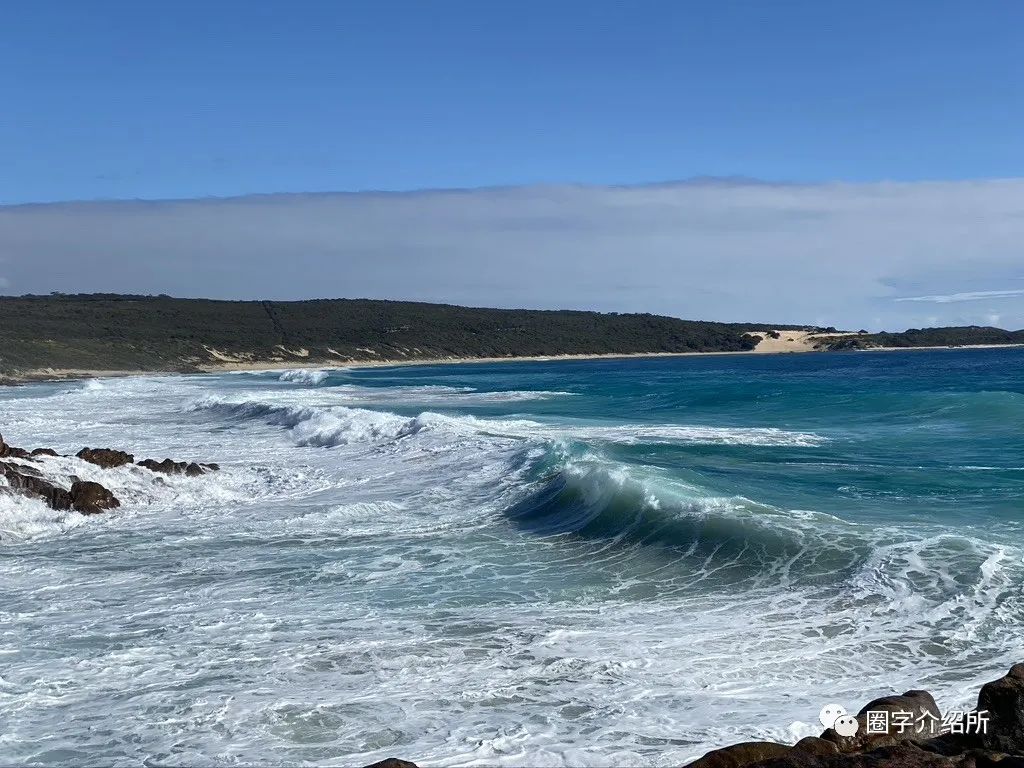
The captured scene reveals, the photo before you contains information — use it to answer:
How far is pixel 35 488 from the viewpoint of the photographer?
15273 millimetres

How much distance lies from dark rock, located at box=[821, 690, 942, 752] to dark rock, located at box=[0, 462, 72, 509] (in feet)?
43.0

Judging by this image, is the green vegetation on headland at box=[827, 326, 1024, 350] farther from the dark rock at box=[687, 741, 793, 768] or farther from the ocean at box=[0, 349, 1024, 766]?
the dark rock at box=[687, 741, 793, 768]

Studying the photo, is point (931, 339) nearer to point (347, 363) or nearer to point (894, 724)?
point (347, 363)

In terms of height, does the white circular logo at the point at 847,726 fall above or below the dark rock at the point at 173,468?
above

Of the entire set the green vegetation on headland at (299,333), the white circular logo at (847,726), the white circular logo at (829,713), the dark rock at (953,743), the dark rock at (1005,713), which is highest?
the green vegetation on headland at (299,333)

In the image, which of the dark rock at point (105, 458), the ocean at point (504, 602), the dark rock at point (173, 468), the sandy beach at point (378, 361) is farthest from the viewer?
the sandy beach at point (378, 361)

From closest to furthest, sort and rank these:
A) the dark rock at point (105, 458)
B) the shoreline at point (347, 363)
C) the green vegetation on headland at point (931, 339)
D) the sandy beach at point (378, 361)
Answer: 1. the dark rock at point (105, 458)
2. the shoreline at point (347, 363)
3. the sandy beach at point (378, 361)
4. the green vegetation on headland at point (931, 339)

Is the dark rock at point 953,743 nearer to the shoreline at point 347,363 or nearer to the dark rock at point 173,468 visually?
the dark rock at point 173,468

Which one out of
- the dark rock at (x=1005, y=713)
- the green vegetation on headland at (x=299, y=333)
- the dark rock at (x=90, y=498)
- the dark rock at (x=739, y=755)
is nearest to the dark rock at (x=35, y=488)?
the dark rock at (x=90, y=498)

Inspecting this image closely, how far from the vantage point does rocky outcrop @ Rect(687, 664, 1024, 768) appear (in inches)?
171

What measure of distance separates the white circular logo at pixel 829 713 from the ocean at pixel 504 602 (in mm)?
137

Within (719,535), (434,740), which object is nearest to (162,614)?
(434,740)

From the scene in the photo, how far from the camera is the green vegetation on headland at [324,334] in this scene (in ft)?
285

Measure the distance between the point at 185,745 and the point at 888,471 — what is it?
13.8 meters
